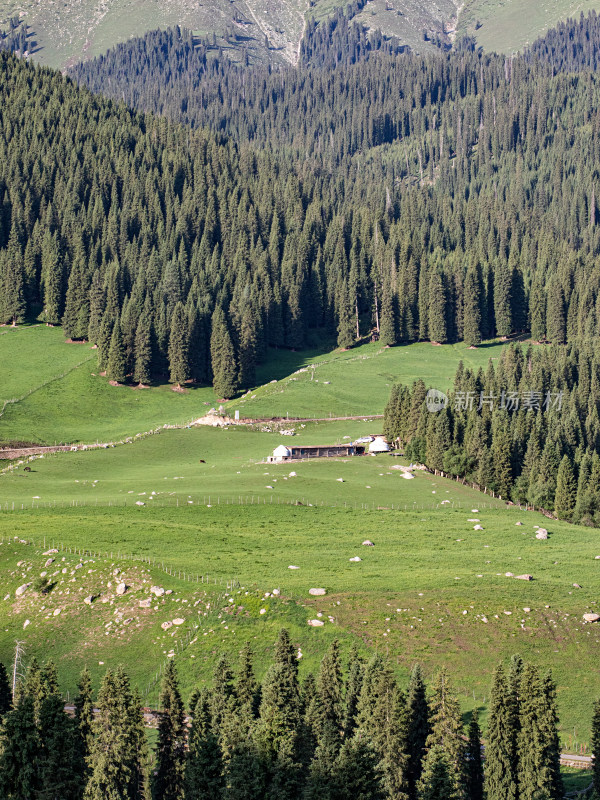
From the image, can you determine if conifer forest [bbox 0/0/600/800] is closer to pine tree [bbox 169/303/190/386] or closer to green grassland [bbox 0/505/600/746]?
green grassland [bbox 0/505/600/746]

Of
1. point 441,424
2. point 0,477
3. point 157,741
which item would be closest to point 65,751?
point 157,741

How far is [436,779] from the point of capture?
49656 millimetres

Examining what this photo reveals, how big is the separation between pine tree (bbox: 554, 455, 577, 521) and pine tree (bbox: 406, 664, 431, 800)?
52685 mm

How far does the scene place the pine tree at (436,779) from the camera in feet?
163

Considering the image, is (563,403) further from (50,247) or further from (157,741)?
(50,247)

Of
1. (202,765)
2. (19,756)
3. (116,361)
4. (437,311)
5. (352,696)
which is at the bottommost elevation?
(202,765)

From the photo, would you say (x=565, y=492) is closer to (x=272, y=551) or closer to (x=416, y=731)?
(x=272, y=551)

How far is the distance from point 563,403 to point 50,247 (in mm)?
107970

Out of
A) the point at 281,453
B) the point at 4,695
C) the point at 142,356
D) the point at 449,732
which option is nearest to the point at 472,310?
the point at 142,356

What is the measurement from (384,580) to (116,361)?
323ft

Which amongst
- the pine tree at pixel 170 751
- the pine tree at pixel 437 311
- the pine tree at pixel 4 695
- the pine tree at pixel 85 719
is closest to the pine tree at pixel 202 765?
the pine tree at pixel 170 751

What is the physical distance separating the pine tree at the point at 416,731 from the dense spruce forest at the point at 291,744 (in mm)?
52

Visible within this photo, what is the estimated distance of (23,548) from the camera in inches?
3120

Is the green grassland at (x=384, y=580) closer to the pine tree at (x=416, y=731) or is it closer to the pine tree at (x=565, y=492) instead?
the pine tree at (x=416, y=731)
